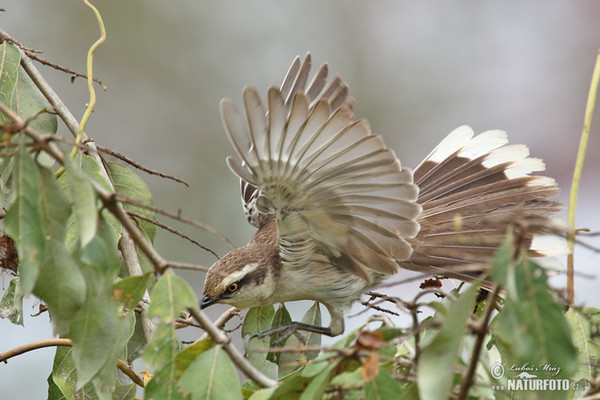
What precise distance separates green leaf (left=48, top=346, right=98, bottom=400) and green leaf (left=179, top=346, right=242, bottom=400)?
70 centimetres

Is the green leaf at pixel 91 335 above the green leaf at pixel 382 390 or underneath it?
above

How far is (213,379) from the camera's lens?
4.07 ft

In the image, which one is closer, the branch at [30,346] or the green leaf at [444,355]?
the green leaf at [444,355]

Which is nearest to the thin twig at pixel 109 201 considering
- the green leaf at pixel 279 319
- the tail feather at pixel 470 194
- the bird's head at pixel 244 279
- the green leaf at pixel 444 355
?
the green leaf at pixel 444 355

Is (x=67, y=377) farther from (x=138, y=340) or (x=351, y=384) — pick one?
(x=351, y=384)

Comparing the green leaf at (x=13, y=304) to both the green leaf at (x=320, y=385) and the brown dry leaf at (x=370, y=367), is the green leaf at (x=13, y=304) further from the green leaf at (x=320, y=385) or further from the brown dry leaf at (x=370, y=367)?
the brown dry leaf at (x=370, y=367)

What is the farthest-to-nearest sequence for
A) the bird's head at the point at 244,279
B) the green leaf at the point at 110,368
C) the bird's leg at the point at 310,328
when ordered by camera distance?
the bird's head at the point at 244,279, the bird's leg at the point at 310,328, the green leaf at the point at 110,368

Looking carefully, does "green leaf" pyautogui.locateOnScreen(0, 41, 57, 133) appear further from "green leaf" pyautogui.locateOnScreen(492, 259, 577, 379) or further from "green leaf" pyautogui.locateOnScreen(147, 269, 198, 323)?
"green leaf" pyautogui.locateOnScreen(492, 259, 577, 379)

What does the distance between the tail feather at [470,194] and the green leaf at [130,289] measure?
1.50m

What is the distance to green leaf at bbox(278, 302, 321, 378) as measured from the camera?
204 cm

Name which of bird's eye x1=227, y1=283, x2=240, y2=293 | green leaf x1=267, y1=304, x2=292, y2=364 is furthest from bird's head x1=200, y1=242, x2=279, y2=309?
green leaf x1=267, y1=304, x2=292, y2=364

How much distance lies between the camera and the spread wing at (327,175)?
1.97m

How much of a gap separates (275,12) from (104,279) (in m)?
4.82

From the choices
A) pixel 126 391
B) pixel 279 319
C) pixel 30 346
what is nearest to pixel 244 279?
pixel 279 319
